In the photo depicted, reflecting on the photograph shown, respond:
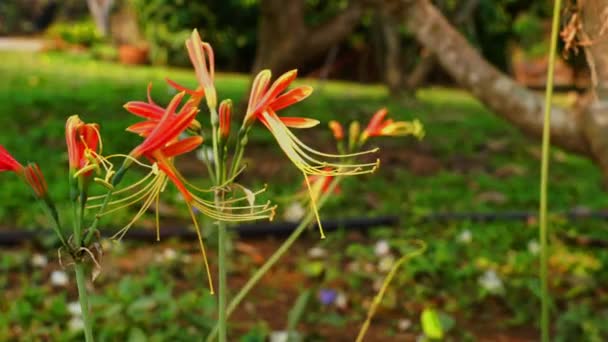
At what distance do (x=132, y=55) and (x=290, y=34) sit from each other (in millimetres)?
8222

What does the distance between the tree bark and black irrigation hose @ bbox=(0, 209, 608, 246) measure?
86.6 inches

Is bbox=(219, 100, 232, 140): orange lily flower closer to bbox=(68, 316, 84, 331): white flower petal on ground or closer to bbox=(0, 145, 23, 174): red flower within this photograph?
bbox=(0, 145, 23, 174): red flower

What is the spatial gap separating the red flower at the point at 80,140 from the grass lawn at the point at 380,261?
1012mm

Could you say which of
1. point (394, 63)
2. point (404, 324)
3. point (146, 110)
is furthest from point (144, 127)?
point (394, 63)

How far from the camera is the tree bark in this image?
5.60 metres

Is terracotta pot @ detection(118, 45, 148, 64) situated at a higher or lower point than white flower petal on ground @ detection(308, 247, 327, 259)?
lower

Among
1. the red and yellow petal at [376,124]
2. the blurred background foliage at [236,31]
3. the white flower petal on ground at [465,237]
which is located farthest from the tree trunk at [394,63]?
the red and yellow petal at [376,124]

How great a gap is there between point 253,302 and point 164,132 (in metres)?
2.01

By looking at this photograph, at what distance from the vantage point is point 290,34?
5.61 meters

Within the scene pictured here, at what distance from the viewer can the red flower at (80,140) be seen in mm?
729

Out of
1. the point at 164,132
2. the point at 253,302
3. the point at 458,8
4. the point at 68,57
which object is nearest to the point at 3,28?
the point at 68,57

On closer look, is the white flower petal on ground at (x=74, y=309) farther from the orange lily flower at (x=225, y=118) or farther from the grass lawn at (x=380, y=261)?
the orange lily flower at (x=225, y=118)

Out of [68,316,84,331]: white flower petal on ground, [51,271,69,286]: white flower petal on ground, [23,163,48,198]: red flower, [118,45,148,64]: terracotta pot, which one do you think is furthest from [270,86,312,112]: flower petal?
[118,45,148,64]: terracotta pot

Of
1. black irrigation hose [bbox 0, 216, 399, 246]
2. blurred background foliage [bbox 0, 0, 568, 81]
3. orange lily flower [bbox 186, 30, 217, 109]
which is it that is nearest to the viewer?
orange lily flower [bbox 186, 30, 217, 109]
